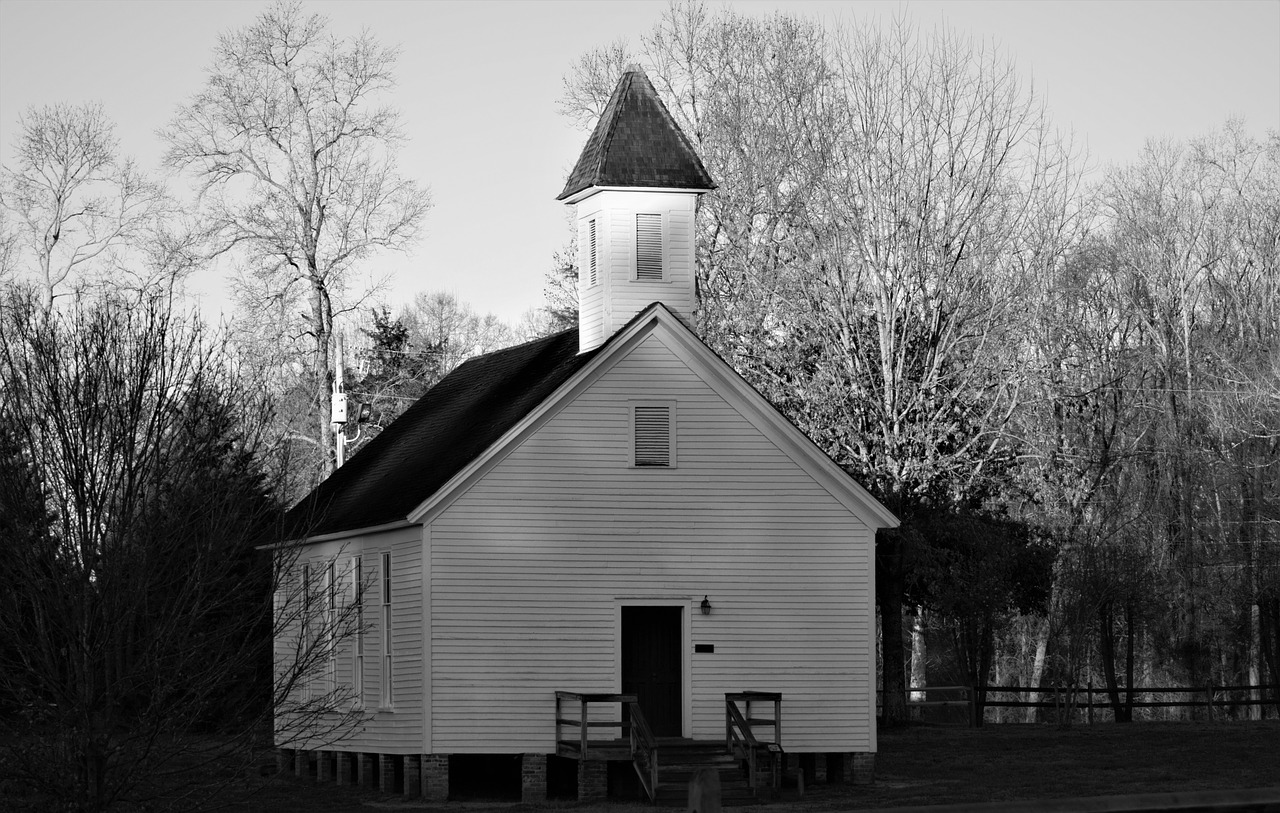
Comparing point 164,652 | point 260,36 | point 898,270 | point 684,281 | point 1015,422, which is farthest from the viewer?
point 260,36

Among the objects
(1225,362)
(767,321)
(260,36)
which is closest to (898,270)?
(767,321)

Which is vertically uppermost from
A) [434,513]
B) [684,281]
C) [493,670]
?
[684,281]

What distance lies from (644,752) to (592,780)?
3.11ft

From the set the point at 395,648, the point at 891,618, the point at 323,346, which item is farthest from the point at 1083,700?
the point at 395,648

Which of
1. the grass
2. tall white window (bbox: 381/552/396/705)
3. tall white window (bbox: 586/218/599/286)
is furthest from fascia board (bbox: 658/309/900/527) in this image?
tall white window (bbox: 381/552/396/705)

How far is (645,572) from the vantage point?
25281 millimetres

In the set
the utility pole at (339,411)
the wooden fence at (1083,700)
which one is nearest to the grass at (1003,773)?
the wooden fence at (1083,700)

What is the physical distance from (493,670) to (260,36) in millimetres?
22206

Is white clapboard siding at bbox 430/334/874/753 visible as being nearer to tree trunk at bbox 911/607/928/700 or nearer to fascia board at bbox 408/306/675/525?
fascia board at bbox 408/306/675/525

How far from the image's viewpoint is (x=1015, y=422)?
38.2 metres

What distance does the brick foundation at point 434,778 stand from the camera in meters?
24.5

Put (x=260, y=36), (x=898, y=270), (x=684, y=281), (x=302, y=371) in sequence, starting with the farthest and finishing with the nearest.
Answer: (x=302, y=371) → (x=260, y=36) → (x=898, y=270) → (x=684, y=281)

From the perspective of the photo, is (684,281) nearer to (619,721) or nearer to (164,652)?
(619,721)

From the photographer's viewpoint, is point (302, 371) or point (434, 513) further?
point (302, 371)
